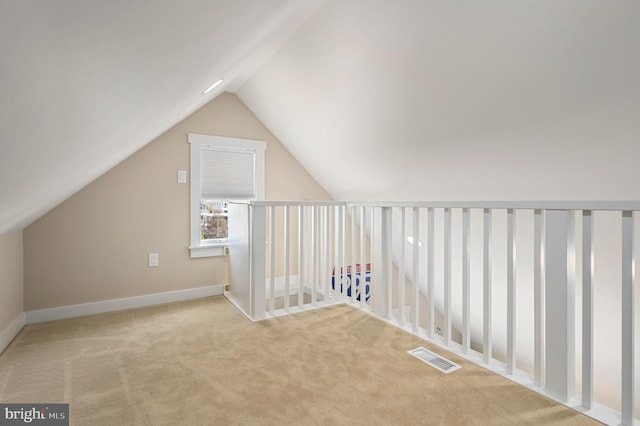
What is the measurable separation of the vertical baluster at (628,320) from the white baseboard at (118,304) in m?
3.02

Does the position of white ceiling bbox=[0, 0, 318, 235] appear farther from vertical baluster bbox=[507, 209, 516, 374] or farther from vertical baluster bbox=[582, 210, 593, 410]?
vertical baluster bbox=[582, 210, 593, 410]

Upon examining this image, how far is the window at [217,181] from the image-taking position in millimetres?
3227

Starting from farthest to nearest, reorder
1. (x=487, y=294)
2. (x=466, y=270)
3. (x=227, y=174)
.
→ (x=227, y=174) → (x=466, y=270) → (x=487, y=294)

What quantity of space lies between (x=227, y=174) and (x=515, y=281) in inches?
111

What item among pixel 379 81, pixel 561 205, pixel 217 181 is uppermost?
pixel 379 81

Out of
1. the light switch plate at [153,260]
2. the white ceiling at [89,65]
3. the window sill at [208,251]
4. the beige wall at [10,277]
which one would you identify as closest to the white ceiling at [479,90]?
the white ceiling at [89,65]

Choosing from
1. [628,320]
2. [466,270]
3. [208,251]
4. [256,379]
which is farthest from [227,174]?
[628,320]

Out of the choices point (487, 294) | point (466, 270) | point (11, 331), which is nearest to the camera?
point (487, 294)

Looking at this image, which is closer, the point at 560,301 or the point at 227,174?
the point at 560,301

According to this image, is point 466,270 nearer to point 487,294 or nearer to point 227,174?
point 487,294

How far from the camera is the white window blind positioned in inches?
130

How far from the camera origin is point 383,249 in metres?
2.45

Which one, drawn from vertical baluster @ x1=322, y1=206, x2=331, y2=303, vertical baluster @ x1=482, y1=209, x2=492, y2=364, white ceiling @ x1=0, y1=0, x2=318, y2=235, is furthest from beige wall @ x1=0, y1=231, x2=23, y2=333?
vertical baluster @ x1=482, y1=209, x2=492, y2=364

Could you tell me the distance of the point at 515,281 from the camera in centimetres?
168
